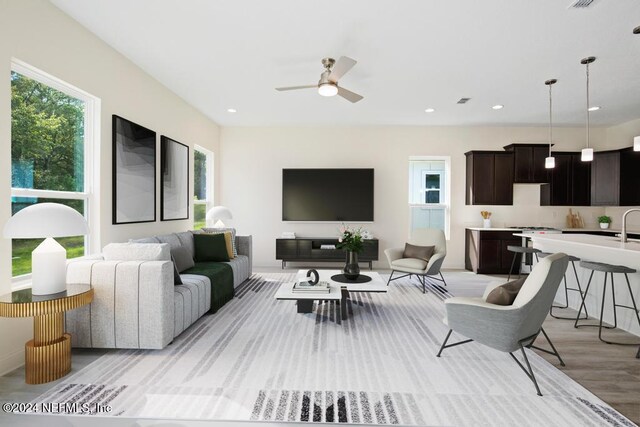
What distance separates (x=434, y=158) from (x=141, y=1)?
5.29m

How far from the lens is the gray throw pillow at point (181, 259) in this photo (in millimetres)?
3464

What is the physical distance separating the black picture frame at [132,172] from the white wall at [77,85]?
76 mm

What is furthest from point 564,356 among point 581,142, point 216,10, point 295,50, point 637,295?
point 581,142

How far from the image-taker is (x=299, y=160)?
6238 millimetres

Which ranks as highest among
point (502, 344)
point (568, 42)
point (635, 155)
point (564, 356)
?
point (568, 42)

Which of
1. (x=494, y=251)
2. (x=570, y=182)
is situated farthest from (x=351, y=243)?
(x=570, y=182)

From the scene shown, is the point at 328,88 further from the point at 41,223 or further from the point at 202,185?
the point at 202,185

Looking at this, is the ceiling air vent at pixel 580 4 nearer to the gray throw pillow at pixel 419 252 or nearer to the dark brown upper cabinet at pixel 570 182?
the gray throw pillow at pixel 419 252

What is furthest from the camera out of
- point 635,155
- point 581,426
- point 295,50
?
point 635,155

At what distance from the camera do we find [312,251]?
5.85 metres

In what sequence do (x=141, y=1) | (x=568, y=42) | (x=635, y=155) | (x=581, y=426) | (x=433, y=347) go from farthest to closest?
(x=635, y=155), (x=568, y=42), (x=433, y=347), (x=141, y=1), (x=581, y=426)

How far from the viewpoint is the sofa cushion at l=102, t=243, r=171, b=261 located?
8.68 ft

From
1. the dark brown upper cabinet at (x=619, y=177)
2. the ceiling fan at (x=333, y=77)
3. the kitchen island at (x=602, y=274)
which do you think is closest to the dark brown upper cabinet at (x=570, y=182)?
the dark brown upper cabinet at (x=619, y=177)

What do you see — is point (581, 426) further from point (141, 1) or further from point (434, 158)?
point (434, 158)
